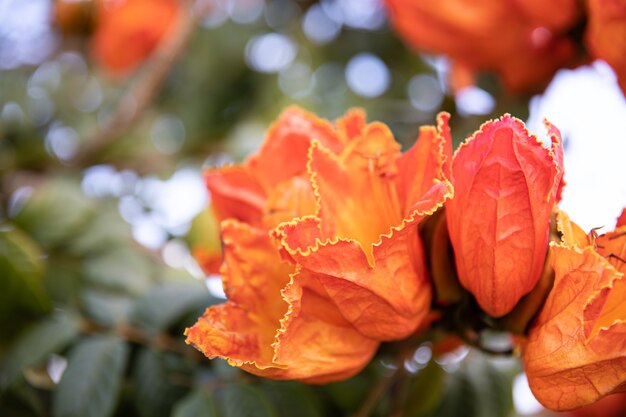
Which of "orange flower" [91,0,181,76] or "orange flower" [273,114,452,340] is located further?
"orange flower" [91,0,181,76]

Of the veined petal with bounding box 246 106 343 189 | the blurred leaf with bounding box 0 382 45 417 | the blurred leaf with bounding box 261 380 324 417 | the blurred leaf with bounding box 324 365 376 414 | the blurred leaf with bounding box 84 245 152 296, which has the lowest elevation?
the blurred leaf with bounding box 84 245 152 296

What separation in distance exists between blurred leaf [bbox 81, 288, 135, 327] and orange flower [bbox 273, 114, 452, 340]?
34cm

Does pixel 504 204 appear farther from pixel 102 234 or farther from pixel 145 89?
pixel 145 89

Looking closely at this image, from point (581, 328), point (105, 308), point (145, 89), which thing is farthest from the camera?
point (145, 89)

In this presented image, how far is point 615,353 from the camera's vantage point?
521mm

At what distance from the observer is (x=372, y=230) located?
0.63 meters

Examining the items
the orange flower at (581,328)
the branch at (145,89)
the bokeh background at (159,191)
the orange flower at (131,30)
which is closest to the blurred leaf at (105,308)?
the bokeh background at (159,191)

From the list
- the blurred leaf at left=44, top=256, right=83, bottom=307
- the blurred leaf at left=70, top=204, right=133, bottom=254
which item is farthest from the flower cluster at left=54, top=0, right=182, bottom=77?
the blurred leaf at left=44, top=256, right=83, bottom=307

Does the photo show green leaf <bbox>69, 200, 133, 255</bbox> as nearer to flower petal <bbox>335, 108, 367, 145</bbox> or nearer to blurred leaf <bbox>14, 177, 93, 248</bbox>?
blurred leaf <bbox>14, 177, 93, 248</bbox>

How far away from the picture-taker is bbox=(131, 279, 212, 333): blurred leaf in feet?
2.64

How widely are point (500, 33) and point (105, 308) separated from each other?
1.93ft

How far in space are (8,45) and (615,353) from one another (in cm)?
158

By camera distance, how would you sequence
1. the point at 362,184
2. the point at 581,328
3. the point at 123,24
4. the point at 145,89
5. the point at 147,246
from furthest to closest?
the point at 123,24
the point at 145,89
the point at 147,246
the point at 362,184
the point at 581,328

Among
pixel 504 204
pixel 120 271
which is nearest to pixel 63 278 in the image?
pixel 120 271
